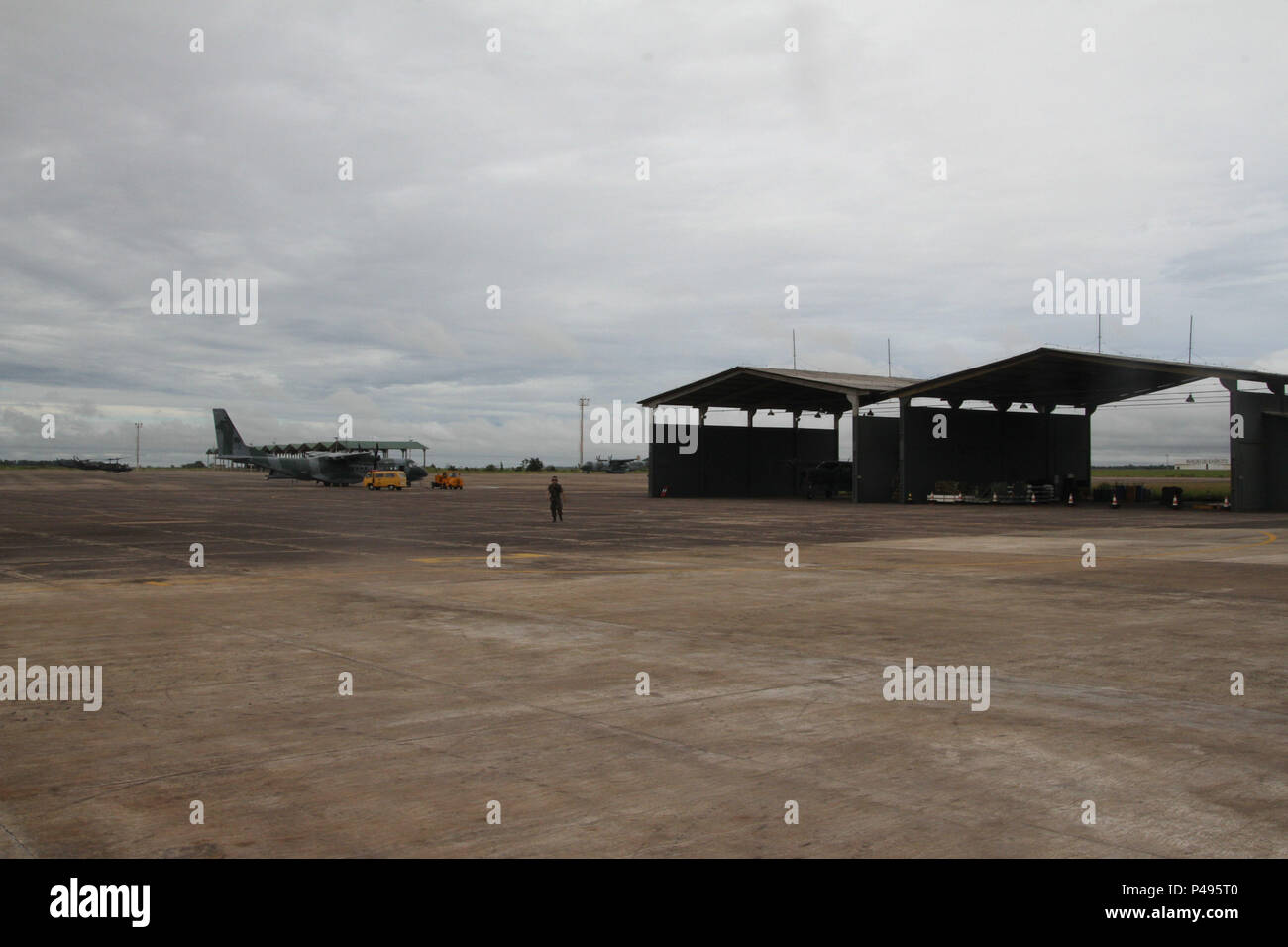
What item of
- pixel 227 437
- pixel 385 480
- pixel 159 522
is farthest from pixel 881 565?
pixel 227 437

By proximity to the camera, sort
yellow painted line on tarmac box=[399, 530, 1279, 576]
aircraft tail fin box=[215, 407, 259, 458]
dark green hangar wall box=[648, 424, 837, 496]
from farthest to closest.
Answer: aircraft tail fin box=[215, 407, 259, 458] < dark green hangar wall box=[648, 424, 837, 496] < yellow painted line on tarmac box=[399, 530, 1279, 576]

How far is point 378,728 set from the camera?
7078 mm

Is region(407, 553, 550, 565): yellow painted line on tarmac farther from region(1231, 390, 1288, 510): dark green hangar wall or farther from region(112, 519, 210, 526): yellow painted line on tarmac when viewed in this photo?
region(1231, 390, 1288, 510): dark green hangar wall

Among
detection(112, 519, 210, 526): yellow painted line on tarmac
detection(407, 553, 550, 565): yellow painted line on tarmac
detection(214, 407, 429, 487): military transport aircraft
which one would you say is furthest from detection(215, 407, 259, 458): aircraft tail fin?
detection(407, 553, 550, 565): yellow painted line on tarmac

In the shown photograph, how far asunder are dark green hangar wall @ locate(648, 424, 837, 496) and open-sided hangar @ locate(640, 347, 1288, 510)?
0.07 metres

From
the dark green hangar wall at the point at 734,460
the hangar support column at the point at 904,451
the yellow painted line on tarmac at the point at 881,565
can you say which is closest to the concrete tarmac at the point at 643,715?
the yellow painted line on tarmac at the point at 881,565

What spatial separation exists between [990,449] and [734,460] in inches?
662

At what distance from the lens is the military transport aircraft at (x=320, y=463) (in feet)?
247

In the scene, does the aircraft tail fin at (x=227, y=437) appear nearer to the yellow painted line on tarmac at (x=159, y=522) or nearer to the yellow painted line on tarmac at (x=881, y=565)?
the yellow painted line on tarmac at (x=159, y=522)

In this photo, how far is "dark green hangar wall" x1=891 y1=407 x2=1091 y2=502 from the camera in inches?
2060

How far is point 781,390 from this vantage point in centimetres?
6012
